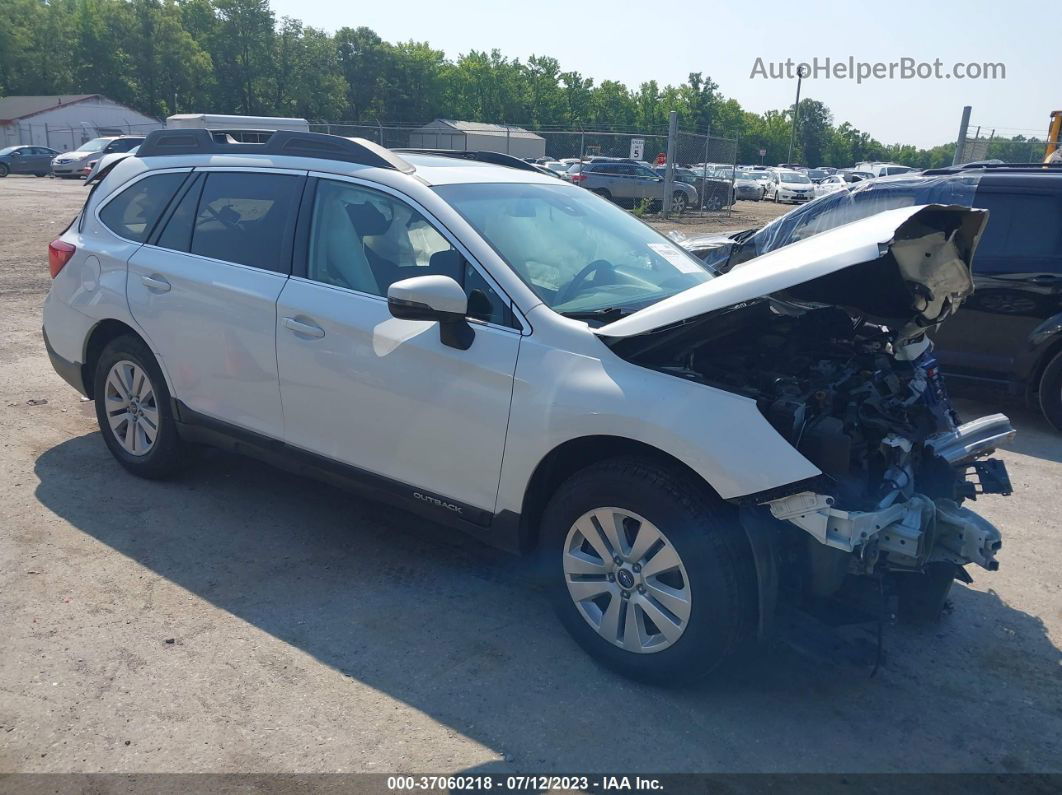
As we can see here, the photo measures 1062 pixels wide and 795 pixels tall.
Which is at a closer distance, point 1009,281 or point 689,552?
point 689,552

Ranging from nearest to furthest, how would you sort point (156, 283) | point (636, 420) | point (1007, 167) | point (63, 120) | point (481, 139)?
point (636, 420)
point (156, 283)
point (1007, 167)
point (481, 139)
point (63, 120)

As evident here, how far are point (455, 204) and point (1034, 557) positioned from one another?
3490 millimetres

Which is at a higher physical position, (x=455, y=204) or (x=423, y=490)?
(x=455, y=204)

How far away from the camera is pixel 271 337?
165 inches

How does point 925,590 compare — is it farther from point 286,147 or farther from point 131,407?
point 131,407

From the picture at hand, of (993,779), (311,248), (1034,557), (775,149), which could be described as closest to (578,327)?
(311,248)

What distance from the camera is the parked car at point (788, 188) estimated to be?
41.4 m

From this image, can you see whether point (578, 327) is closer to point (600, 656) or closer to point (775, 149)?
point (600, 656)

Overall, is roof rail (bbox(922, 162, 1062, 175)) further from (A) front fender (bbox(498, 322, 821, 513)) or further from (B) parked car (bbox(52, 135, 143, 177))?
(B) parked car (bbox(52, 135, 143, 177))

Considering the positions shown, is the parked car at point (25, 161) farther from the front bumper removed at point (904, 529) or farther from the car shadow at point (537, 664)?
the front bumper removed at point (904, 529)

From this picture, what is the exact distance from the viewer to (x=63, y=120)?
5784 centimetres

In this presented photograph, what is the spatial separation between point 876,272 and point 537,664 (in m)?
2.05

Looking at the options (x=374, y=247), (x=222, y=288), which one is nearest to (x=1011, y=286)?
(x=374, y=247)

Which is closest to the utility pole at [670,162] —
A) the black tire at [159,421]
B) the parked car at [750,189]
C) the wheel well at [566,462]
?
the parked car at [750,189]
